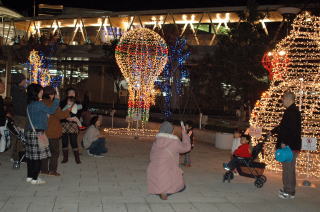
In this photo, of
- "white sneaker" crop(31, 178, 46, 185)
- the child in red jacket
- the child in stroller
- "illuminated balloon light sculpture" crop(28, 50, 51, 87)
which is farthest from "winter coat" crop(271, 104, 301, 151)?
"illuminated balloon light sculpture" crop(28, 50, 51, 87)

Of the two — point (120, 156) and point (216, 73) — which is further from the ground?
point (216, 73)

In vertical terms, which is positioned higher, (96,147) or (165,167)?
(165,167)

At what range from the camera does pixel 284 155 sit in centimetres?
739

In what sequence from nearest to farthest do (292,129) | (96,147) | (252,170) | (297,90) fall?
(292,129), (252,170), (297,90), (96,147)

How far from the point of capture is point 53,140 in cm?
869

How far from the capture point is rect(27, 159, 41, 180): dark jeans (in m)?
7.77

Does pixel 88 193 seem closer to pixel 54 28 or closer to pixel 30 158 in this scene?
pixel 30 158

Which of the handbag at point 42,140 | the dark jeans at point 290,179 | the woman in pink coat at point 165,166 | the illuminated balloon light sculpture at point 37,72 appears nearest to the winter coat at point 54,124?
the handbag at point 42,140

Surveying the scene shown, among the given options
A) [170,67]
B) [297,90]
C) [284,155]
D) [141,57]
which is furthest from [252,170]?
[170,67]

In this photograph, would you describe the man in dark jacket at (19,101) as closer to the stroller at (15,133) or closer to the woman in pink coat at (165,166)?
the stroller at (15,133)

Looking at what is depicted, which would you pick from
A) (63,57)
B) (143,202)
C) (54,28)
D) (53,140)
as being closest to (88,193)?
(143,202)

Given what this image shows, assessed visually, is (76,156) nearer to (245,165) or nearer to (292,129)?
(245,165)

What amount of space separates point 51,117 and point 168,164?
2.78 m

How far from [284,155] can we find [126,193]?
258 cm
